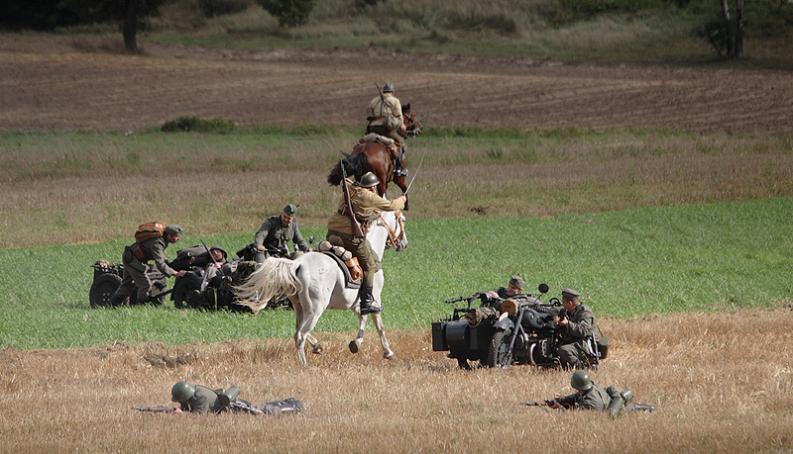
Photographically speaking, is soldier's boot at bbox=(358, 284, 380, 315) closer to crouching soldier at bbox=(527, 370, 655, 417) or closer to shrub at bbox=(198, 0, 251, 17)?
crouching soldier at bbox=(527, 370, 655, 417)

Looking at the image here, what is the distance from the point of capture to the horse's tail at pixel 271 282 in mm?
18469

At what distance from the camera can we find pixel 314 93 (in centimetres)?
6600

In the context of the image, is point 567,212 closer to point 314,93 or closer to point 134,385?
point 134,385

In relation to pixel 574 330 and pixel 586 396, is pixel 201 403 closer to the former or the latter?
pixel 586 396

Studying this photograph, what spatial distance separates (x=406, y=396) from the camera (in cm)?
1570

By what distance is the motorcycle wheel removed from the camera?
1788 centimetres

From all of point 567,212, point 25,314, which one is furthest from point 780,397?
point 567,212

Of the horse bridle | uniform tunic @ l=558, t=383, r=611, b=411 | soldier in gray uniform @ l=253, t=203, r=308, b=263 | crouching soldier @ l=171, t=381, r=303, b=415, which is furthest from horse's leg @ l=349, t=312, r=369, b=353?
soldier in gray uniform @ l=253, t=203, r=308, b=263

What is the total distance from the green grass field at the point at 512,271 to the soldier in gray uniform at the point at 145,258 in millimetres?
484

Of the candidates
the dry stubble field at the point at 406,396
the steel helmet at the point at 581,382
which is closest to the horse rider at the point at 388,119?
the dry stubble field at the point at 406,396

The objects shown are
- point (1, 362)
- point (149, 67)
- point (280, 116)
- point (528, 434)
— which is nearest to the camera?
point (528, 434)

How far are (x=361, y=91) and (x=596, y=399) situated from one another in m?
51.9

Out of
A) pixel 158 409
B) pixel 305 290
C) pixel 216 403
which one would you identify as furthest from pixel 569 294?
pixel 158 409

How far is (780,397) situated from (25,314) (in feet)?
42.4
